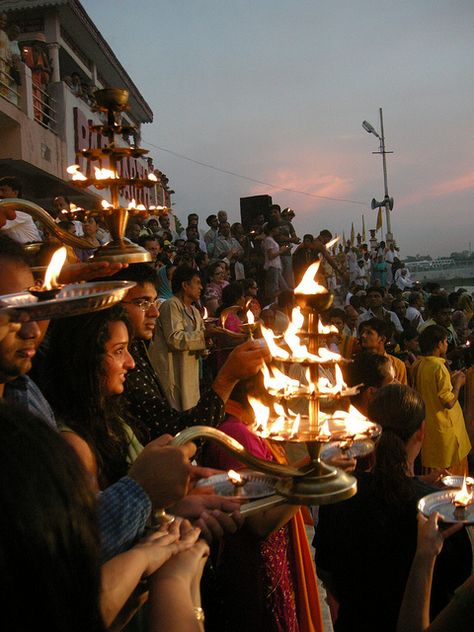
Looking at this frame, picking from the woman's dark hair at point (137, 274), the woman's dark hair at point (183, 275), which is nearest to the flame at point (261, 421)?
the woman's dark hair at point (137, 274)

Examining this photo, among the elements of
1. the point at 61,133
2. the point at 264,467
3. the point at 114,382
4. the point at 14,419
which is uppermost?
the point at 61,133

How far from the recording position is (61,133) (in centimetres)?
1461

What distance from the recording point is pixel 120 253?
2326 millimetres

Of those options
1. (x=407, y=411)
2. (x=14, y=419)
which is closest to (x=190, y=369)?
(x=407, y=411)

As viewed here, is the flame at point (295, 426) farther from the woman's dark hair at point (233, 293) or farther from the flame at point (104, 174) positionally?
the woman's dark hair at point (233, 293)

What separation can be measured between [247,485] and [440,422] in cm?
A: 416

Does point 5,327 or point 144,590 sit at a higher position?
point 5,327

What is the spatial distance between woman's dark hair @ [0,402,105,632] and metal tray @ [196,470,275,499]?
741 millimetres

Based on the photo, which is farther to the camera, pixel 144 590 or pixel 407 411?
pixel 407 411

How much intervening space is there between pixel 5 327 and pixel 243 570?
1.47 meters

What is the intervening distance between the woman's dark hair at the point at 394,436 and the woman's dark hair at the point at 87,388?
1047 mm

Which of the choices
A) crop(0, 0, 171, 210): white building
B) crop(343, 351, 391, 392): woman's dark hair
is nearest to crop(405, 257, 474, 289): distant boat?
crop(0, 0, 171, 210): white building

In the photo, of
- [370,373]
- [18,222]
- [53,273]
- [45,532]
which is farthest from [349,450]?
[18,222]

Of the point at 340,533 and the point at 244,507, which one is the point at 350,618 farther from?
the point at 244,507
